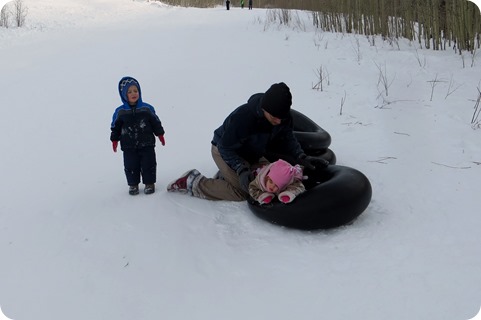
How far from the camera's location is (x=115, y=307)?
2.12 meters

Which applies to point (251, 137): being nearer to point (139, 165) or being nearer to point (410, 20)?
point (139, 165)

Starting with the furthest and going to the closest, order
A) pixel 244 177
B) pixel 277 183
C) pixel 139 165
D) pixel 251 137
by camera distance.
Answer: pixel 139 165 → pixel 251 137 → pixel 244 177 → pixel 277 183

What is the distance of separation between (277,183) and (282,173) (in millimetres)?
83

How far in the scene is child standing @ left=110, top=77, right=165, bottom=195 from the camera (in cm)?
317

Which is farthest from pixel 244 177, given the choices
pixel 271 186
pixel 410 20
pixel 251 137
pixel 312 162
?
pixel 410 20

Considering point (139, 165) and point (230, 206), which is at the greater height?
point (139, 165)

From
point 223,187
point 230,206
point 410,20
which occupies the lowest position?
point 230,206

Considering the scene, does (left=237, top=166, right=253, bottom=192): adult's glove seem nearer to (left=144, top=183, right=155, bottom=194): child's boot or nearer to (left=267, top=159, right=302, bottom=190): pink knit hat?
(left=267, top=159, right=302, bottom=190): pink knit hat

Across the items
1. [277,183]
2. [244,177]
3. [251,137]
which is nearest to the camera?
[277,183]

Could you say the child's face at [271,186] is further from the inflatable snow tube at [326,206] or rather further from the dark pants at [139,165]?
the dark pants at [139,165]

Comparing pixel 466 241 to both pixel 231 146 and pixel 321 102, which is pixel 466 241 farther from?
pixel 321 102

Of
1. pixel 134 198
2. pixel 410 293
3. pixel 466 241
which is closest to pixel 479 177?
pixel 466 241

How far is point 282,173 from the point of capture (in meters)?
2.76

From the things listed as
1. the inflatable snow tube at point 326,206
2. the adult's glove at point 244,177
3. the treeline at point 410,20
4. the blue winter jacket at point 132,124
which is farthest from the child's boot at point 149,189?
the treeline at point 410,20
